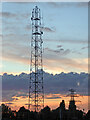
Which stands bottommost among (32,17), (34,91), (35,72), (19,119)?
(19,119)

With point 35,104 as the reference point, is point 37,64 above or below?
above

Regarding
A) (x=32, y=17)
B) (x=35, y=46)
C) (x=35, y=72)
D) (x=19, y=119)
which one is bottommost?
(x=19, y=119)

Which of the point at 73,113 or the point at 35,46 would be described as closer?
the point at 35,46

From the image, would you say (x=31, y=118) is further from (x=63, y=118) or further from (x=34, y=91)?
(x=34, y=91)

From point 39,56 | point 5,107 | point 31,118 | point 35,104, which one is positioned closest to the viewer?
point 35,104

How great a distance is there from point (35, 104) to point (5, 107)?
69.6 meters

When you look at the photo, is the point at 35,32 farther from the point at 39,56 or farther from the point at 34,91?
the point at 34,91

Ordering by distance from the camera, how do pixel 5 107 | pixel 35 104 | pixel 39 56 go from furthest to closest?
pixel 5 107 → pixel 39 56 → pixel 35 104

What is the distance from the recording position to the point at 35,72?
212 ft

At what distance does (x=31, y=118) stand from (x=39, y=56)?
88.6 ft

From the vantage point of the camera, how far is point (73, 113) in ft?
332

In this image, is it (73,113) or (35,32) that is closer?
(35,32)

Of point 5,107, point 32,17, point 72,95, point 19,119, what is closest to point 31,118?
point 19,119

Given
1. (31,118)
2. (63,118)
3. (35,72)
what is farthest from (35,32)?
(63,118)
